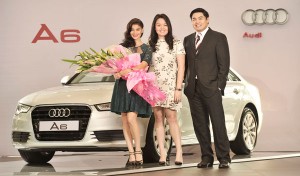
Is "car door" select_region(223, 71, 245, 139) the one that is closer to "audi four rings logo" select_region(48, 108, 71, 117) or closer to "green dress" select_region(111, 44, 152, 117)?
"green dress" select_region(111, 44, 152, 117)

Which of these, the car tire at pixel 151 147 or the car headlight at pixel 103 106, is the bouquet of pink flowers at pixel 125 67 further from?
the car tire at pixel 151 147

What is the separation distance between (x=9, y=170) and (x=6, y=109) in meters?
3.33

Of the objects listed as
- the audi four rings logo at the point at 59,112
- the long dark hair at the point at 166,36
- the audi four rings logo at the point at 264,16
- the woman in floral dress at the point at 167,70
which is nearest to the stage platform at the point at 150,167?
the woman in floral dress at the point at 167,70

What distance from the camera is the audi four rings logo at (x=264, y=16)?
37.3 ft

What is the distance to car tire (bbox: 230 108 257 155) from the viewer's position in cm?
1032

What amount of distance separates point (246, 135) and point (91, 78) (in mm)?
2228

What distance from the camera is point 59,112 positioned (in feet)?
28.5

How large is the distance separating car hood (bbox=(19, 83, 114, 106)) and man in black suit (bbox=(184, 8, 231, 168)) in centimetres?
97

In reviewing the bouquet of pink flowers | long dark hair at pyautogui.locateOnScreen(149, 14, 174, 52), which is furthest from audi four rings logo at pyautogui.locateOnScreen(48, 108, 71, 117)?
long dark hair at pyautogui.locateOnScreen(149, 14, 174, 52)

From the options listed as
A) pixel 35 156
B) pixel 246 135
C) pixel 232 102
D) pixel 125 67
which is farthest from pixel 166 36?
pixel 246 135

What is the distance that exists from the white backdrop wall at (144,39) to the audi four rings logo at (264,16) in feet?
0.25

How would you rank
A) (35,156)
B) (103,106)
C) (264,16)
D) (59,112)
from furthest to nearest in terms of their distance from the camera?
(264,16) < (35,156) < (59,112) < (103,106)

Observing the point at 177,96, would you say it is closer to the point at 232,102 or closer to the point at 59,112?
the point at 59,112

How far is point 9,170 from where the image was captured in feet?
27.9
